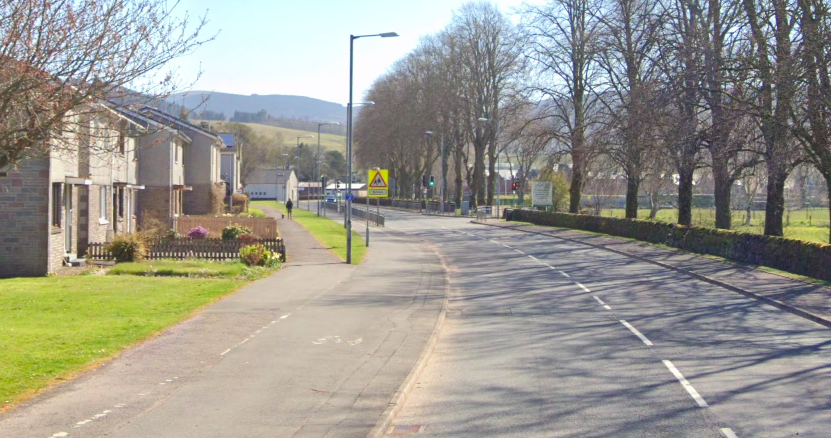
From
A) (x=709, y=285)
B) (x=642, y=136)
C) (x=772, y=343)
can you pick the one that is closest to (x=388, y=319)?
(x=772, y=343)

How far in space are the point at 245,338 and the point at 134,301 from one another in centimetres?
456

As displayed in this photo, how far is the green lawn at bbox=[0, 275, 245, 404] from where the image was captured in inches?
352

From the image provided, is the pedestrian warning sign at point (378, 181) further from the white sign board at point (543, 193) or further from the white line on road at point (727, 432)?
the white sign board at point (543, 193)

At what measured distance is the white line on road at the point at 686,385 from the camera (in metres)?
8.19

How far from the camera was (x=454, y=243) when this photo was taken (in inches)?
1473

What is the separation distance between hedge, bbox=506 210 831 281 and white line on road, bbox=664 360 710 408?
12.0m

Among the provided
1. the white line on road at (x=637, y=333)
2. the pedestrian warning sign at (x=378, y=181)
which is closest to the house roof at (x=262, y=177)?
the pedestrian warning sign at (x=378, y=181)

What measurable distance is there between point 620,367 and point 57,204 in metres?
17.8

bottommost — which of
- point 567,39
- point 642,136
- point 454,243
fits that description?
point 454,243

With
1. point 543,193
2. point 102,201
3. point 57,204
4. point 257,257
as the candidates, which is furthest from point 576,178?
point 57,204

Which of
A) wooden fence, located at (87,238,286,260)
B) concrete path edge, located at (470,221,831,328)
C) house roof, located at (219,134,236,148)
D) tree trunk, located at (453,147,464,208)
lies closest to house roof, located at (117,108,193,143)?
wooden fence, located at (87,238,286,260)

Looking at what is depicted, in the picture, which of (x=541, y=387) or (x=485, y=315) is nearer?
(x=541, y=387)

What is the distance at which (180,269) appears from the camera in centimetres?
2145

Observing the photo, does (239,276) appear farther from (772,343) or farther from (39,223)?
(772,343)
